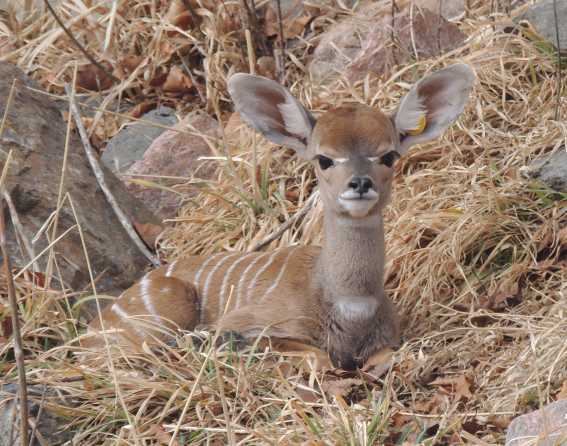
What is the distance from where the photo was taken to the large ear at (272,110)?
4.71 m

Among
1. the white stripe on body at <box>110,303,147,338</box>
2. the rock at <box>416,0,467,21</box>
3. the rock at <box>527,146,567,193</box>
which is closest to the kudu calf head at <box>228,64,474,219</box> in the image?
the rock at <box>527,146,567,193</box>

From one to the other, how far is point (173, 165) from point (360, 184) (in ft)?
8.78

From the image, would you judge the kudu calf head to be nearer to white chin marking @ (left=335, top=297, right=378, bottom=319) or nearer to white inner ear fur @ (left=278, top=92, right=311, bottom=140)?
white inner ear fur @ (left=278, top=92, right=311, bottom=140)

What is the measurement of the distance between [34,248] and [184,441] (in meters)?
1.82

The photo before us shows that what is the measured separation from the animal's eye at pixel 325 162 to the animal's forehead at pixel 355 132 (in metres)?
0.05

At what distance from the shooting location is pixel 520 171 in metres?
5.57

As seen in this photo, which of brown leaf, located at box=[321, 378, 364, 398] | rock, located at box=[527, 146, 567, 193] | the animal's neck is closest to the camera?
brown leaf, located at box=[321, 378, 364, 398]

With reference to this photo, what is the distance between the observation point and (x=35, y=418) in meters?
3.95

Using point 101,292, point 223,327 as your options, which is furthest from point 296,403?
point 101,292

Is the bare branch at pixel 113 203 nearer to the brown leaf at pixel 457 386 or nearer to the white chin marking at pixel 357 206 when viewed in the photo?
the white chin marking at pixel 357 206

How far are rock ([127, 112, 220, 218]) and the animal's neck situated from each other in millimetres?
2019

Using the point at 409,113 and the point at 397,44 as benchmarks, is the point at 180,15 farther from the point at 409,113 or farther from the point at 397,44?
the point at 409,113

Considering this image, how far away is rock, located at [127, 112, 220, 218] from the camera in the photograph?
672cm

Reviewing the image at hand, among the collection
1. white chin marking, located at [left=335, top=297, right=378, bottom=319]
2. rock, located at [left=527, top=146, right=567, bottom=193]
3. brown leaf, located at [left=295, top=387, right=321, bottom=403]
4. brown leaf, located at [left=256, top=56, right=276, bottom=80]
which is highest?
brown leaf, located at [left=256, top=56, right=276, bottom=80]
